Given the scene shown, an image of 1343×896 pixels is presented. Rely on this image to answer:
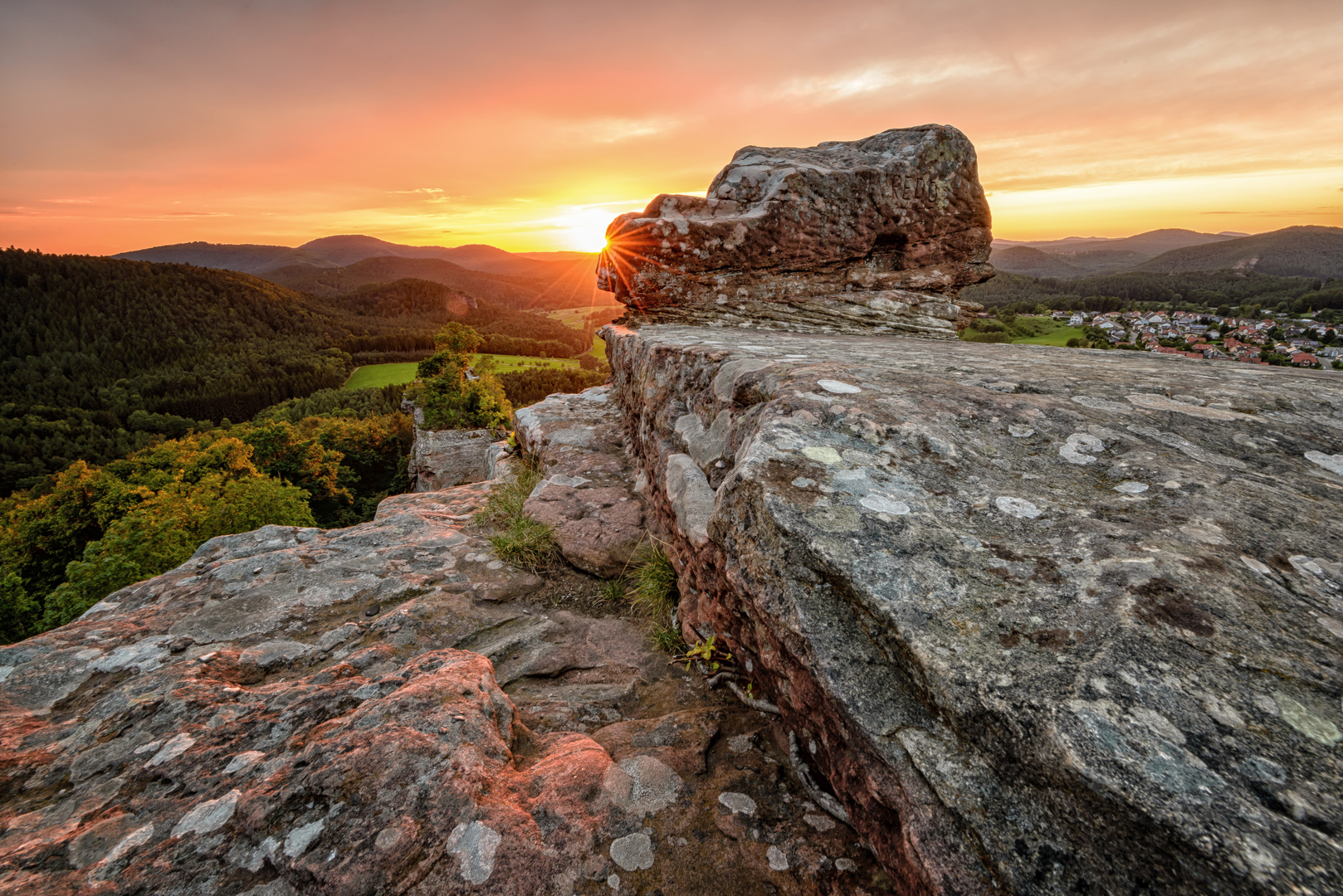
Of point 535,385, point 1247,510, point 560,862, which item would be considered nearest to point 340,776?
point 560,862

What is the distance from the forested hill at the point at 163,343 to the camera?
287 feet

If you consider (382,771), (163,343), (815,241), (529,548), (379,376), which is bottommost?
(379,376)

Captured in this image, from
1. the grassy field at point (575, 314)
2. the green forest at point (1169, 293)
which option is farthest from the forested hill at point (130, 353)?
the green forest at point (1169, 293)

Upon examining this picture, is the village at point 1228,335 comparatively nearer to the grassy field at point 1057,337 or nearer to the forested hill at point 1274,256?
the grassy field at point 1057,337

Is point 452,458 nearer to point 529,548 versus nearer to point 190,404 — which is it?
point 529,548

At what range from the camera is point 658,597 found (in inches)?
172

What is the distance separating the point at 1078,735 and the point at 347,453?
5980cm

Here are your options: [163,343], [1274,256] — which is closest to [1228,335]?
[1274,256]

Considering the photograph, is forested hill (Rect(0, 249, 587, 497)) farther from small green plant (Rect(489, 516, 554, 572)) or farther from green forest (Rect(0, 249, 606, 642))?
small green plant (Rect(489, 516, 554, 572))

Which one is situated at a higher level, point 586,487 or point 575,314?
point 586,487

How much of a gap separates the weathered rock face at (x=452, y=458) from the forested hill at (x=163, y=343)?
76.9 m

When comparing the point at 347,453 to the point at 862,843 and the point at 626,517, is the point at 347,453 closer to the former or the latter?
the point at 626,517

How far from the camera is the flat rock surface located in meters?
2.04

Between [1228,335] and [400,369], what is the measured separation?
4904 inches
